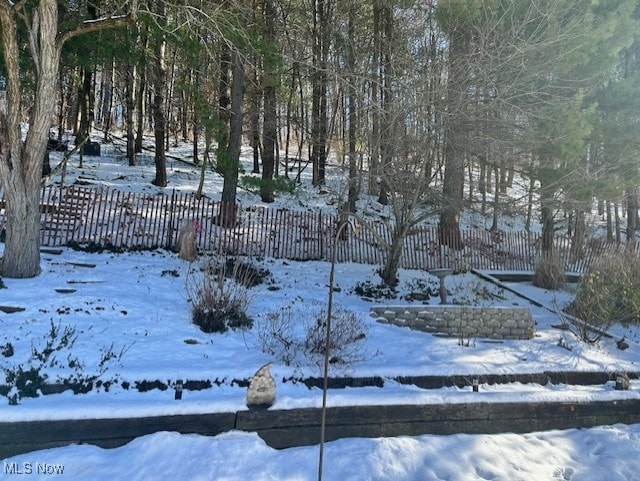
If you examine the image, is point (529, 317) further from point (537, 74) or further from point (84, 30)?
point (84, 30)

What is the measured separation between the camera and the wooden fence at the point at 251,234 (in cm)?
1084

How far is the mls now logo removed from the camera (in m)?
3.54

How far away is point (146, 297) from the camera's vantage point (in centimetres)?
721


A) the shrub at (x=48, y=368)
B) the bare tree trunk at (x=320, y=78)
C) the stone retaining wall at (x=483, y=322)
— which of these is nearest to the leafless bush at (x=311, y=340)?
the stone retaining wall at (x=483, y=322)

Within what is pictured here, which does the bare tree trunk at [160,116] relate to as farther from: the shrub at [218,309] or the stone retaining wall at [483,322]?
the stone retaining wall at [483,322]

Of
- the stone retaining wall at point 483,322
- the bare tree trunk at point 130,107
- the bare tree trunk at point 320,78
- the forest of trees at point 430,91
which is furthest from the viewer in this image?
the bare tree trunk at point 130,107

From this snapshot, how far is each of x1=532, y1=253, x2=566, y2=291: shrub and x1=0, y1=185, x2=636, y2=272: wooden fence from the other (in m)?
1.05

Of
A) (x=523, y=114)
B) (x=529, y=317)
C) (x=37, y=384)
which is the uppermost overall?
(x=523, y=114)

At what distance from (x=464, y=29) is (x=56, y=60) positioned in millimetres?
7034

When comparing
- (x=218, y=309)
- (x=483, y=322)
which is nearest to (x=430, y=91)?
(x=483, y=322)

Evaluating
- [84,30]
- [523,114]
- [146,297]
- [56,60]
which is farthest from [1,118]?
[523,114]

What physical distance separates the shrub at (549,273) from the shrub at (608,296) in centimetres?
186

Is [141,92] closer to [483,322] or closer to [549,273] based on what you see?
[549,273]

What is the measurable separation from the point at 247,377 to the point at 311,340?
3.94ft
